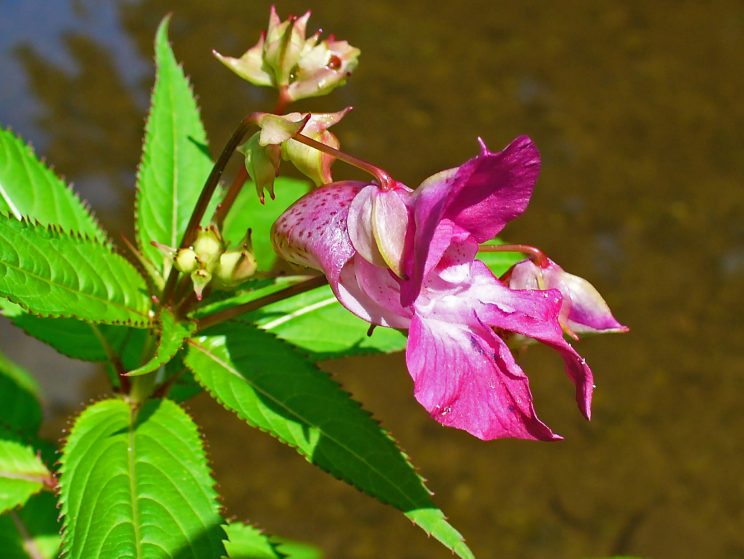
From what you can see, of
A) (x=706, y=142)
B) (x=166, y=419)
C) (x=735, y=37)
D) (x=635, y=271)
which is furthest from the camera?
(x=735, y=37)

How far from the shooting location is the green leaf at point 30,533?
1.98 meters

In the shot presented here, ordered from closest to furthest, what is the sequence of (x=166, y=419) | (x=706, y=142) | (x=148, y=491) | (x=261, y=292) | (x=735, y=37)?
(x=148, y=491) → (x=166, y=419) → (x=261, y=292) → (x=706, y=142) → (x=735, y=37)

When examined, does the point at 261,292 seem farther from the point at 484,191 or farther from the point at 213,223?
the point at 484,191

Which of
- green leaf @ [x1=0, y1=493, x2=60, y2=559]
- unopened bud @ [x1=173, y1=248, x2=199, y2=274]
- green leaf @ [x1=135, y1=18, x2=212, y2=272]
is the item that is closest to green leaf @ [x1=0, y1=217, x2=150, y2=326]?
unopened bud @ [x1=173, y1=248, x2=199, y2=274]

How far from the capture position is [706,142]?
16.8ft

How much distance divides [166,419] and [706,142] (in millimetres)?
4531

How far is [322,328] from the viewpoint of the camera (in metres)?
1.64

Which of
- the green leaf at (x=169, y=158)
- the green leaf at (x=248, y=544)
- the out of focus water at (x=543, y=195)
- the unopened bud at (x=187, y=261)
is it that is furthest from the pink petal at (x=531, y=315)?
the out of focus water at (x=543, y=195)

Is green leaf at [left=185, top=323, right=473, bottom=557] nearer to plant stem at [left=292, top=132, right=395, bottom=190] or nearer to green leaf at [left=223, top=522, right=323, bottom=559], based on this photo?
plant stem at [left=292, top=132, right=395, bottom=190]

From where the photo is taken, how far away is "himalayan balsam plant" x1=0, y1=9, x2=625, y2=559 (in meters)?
1.05

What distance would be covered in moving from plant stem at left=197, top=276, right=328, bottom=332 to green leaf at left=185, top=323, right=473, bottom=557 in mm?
31

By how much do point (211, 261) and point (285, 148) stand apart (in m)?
0.21

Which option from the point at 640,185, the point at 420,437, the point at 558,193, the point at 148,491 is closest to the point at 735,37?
the point at 640,185

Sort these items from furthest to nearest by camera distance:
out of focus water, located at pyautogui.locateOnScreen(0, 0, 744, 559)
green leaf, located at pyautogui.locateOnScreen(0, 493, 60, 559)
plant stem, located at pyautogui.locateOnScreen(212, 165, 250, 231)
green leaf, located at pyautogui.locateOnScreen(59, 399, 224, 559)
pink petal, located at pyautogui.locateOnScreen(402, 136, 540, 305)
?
out of focus water, located at pyautogui.locateOnScreen(0, 0, 744, 559)
green leaf, located at pyautogui.locateOnScreen(0, 493, 60, 559)
plant stem, located at pyautogui.locateOnScreen(212, 165, 250, 231)
green leaf, located at pyautogui.locateOnScreen(59, 399, 224, 559)
pink petal, located at pyautogui.locateOnScreen(402, 136, 540, 305)
